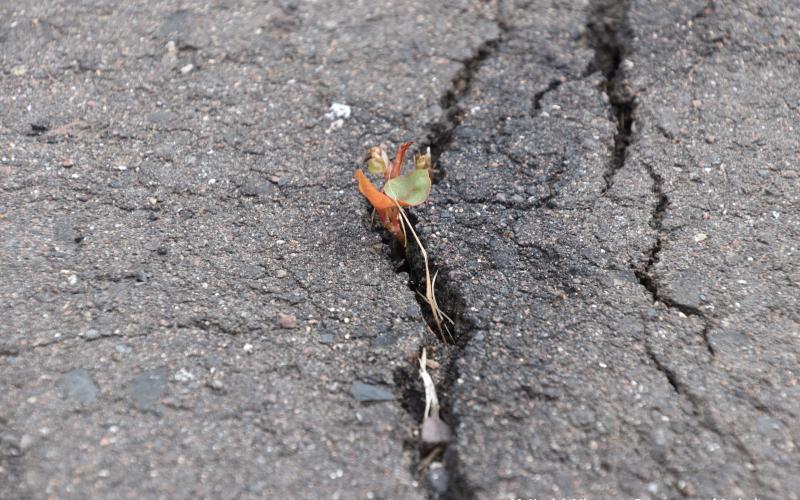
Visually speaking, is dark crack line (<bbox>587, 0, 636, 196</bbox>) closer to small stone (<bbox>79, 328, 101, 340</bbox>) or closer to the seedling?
the seedling

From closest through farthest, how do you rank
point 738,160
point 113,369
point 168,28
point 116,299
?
point 113,369 → point 116,299 → point 738,160 → point 168,28

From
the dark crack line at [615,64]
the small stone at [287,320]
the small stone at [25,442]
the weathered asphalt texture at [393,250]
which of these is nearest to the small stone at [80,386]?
the weathered asphalt texture at [393,250]

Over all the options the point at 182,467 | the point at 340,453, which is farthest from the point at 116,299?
the point at 340,453

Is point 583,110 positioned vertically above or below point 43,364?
above

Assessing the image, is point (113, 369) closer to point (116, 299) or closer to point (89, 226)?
point (116, 299)

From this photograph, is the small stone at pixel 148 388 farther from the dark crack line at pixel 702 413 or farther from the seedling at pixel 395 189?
the dark crack line at pixel 702 413

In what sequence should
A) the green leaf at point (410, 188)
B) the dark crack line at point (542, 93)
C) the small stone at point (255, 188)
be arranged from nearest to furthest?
the green leaf at point (410, 188) → the small stone at point (255, 188) → the dark crack line at point (542, 93)

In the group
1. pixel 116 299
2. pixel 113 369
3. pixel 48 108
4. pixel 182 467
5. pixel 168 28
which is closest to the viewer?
pixel 182 467

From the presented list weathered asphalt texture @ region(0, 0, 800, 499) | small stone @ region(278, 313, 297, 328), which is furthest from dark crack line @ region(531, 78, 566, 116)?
small stone @ region(278, 313, 297, 328)
